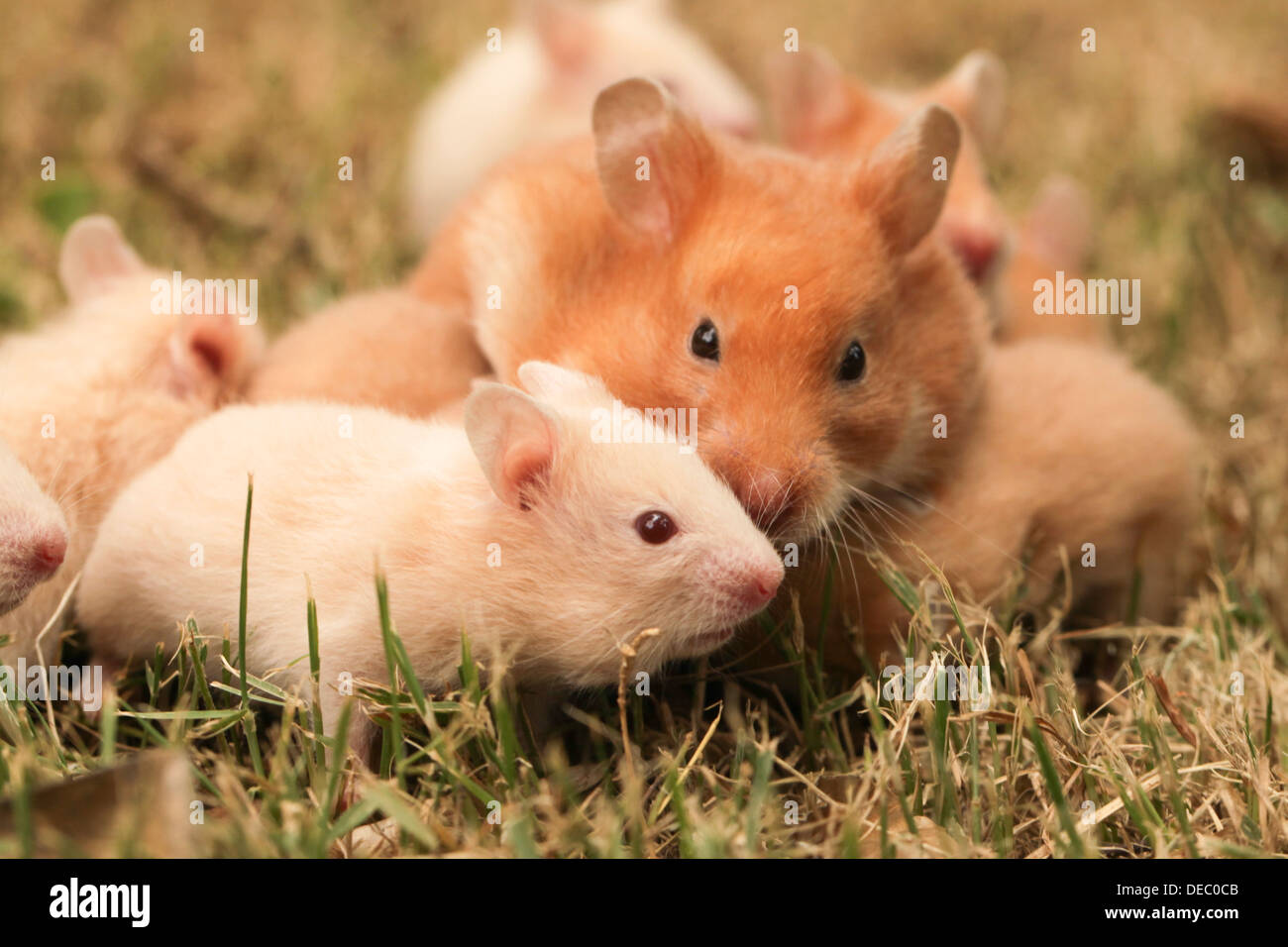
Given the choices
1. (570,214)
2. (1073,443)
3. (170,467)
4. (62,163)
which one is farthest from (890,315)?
(62,163)

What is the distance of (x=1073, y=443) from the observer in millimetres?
3295

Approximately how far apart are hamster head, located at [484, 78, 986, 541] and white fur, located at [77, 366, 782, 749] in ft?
0.68

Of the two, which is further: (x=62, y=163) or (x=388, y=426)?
(x=62, y=163)

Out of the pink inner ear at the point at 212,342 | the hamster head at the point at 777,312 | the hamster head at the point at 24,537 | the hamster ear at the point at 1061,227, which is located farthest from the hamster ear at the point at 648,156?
the hamster ear at the point at 1061,227

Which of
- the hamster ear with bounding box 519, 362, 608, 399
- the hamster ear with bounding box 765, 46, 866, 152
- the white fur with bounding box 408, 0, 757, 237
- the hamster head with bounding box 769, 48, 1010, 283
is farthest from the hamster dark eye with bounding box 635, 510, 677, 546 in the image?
the white fur with bounding box 408, 0, 757, 237

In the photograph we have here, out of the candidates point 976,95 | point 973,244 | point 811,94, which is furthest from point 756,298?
point 976,95

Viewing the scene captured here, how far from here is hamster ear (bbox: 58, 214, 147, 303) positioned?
11.9 feet

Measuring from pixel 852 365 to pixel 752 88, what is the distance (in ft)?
15.9

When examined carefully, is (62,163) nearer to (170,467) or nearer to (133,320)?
(133,320)

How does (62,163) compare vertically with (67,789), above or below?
above

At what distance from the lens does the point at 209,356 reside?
3.45m

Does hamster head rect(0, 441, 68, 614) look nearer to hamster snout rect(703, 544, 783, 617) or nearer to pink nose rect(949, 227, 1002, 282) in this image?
hamster snout rect(703, 544, 783, 617)
